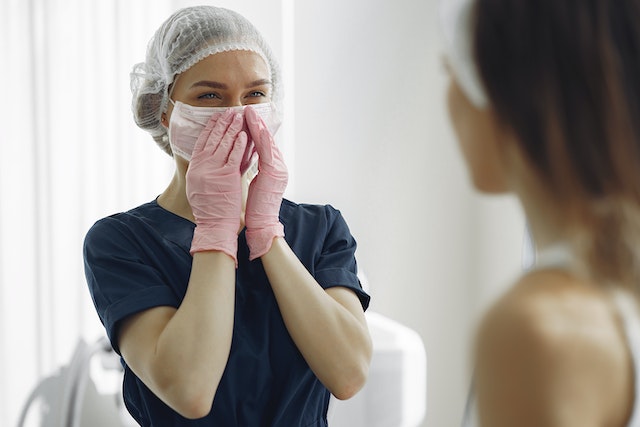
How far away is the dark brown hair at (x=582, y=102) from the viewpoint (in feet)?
1.94

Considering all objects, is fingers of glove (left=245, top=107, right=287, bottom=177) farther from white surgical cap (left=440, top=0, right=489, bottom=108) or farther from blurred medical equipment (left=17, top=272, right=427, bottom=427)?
blurred medical equipment (left=17, top=272, right=427, bottom=427)

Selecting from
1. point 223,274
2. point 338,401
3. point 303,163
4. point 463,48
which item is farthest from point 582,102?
point 303,163

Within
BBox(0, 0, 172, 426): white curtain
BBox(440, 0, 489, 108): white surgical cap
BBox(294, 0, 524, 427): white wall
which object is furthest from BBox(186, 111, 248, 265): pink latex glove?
BBox(294, 0, 524, 427): white wall

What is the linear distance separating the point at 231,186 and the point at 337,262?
0.23 m

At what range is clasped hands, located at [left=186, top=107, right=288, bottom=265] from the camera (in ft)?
4.12

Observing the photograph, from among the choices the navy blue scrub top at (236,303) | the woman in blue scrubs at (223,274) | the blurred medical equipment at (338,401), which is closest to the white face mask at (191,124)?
the woman in blue scrubs at (223,274)

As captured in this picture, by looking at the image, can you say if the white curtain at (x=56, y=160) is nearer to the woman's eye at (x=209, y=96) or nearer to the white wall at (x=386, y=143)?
the white wall at (x=386, y=143)

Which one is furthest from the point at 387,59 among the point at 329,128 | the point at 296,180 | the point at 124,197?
the point at 124,197

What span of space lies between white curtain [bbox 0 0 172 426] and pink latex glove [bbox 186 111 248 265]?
1143 mm

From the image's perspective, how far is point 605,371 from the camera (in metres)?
0.56

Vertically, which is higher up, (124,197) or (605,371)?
(605,371)

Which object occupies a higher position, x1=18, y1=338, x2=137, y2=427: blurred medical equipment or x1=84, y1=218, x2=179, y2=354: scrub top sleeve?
x1=84, y1=218, x2=179, y2=354: scrub top sleeve

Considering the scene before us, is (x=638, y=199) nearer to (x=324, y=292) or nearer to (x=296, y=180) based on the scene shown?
(x=324, y=292)

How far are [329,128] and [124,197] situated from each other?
0.68m
